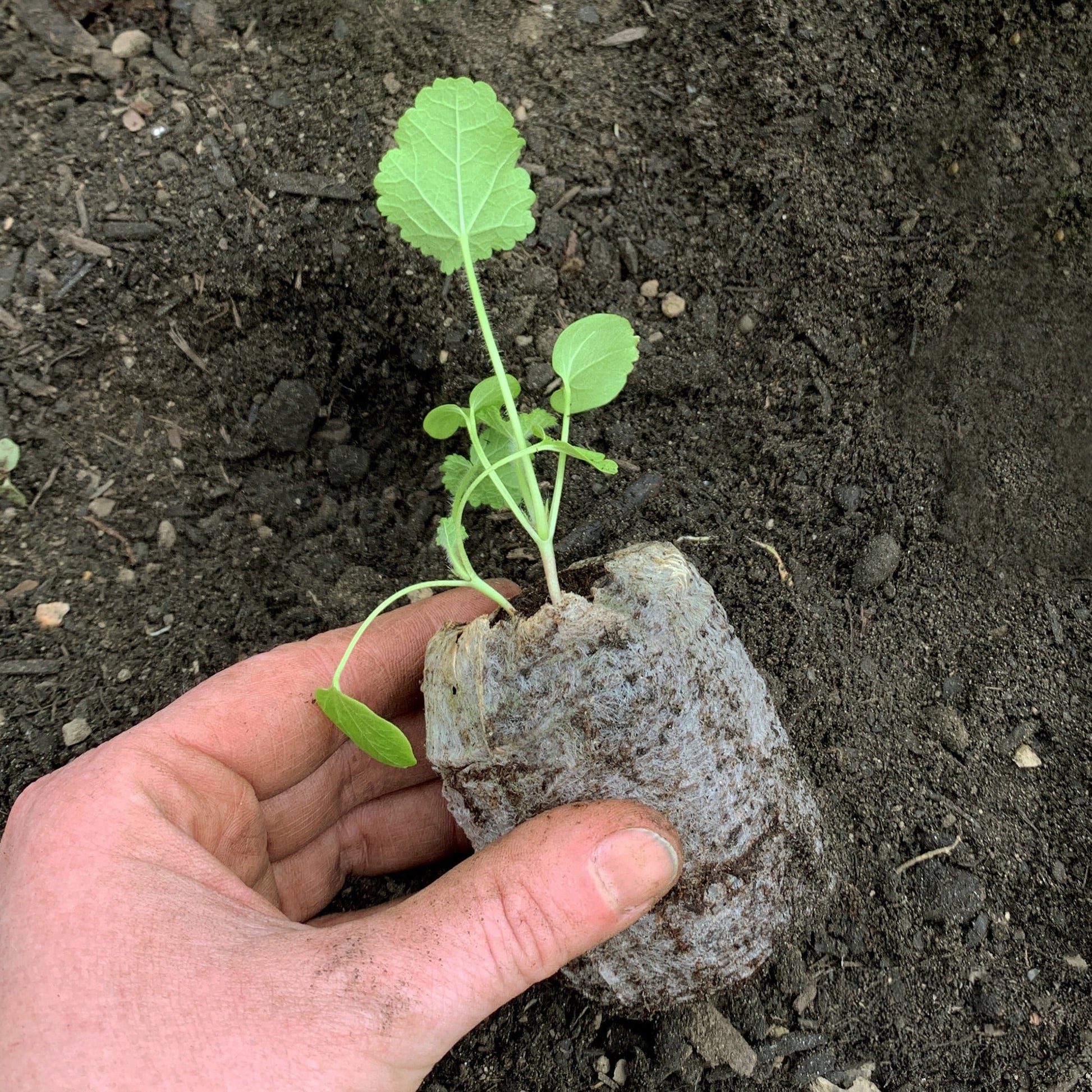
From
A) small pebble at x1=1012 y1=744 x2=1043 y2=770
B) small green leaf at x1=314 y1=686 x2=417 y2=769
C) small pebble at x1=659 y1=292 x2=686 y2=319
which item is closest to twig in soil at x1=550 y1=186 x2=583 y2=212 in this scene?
small pebble at x1=659 y1=292 x2=686 y2=319

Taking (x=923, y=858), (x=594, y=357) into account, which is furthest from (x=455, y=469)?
(x=923, y=858)

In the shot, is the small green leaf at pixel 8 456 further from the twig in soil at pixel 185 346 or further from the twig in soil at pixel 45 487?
the twig in soil at pixel 185 346

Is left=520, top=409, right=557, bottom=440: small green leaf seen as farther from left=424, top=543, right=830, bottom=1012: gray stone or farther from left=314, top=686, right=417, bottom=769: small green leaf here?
Result: left=314, top=686, right=417, bottom=769: small green leaf

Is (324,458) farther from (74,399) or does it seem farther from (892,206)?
(892,206)

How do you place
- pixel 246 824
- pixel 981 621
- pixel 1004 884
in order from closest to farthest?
pixel 246 824, pixel 1004 884, pixel 981 621

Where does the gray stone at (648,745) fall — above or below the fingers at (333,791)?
above

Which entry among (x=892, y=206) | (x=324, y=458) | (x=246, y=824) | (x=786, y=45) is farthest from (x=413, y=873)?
(x=786, y=45)

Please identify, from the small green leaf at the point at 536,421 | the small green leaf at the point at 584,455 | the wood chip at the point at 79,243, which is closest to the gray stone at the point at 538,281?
the small green leaf at the point at 536,421
